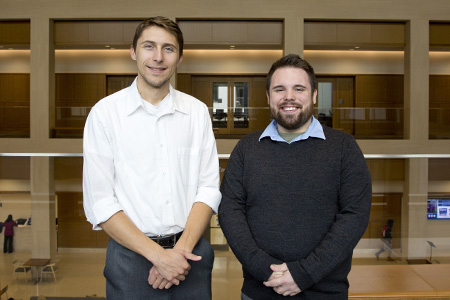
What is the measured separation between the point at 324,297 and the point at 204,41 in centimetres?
1159

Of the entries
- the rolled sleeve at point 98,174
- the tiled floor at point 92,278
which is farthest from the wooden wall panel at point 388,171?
the rolled sleeve at point 98,174

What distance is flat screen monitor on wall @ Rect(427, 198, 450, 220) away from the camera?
308 centimetres

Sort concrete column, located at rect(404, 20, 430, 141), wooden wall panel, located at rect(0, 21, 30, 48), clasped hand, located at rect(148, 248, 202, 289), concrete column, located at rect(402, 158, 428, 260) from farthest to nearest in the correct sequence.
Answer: wooden wall panel, located at rect(0, 21, 30, 48), concrete column, located at rect(404, 20, 430, 141), concrete column, located at rect(402, 158, 428, 260), clasped hand, located at rect(148, 248, 202, 289)

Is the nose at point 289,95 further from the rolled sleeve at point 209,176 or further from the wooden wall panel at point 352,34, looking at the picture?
the wooden wall panel at point 352,34

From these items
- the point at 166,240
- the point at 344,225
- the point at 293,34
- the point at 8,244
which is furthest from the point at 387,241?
the point at 293,34

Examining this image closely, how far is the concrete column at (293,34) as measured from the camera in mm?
12195

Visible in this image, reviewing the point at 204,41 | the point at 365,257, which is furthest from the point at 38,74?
the point at 365,257

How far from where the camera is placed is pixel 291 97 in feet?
5.81

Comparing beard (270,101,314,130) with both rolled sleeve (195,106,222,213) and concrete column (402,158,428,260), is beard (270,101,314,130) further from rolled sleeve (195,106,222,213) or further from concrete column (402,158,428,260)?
concrete column (402,158,428,260)

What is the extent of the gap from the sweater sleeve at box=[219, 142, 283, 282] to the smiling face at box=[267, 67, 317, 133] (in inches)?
9.2

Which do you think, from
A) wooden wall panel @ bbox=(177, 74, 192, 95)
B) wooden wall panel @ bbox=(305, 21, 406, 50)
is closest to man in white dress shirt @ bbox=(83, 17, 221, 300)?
wooden wall panel @ bbox=(305, 21, 406, 50)

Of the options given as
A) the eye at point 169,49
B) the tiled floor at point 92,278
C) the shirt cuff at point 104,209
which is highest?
the eye at point 169,49

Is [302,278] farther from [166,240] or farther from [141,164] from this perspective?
[141,164]

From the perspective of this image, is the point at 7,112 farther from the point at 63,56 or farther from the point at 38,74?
the point at 63,56
